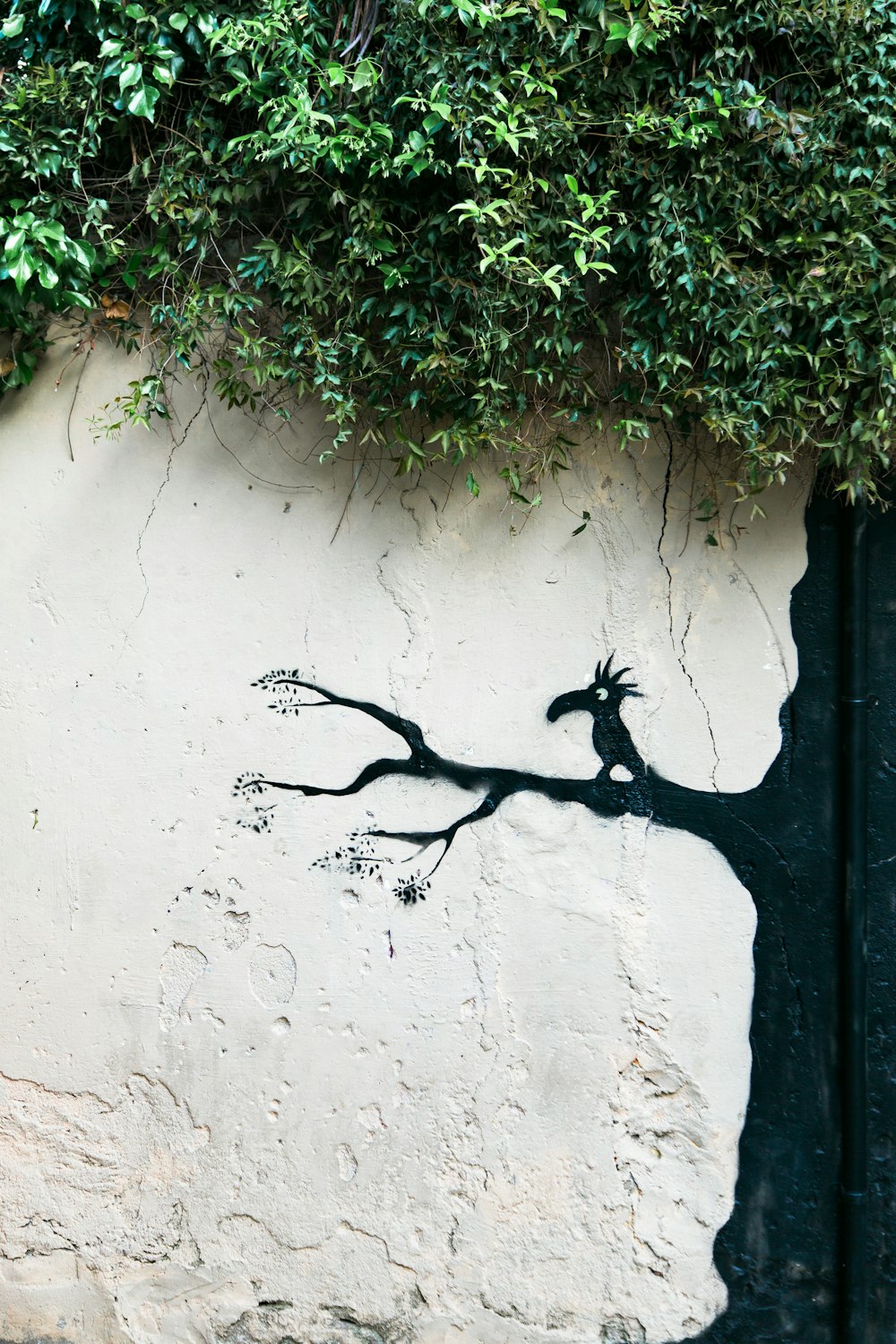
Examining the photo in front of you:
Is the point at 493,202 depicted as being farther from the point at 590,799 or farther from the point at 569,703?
the point at 590,799

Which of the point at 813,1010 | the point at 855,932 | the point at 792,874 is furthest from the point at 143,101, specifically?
the point at 813,1010

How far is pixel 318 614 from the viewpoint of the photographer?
236 centimetres

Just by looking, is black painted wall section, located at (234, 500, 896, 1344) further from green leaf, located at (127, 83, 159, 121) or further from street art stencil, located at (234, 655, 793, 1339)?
green leaf, located at (127, 83, 159, 121)

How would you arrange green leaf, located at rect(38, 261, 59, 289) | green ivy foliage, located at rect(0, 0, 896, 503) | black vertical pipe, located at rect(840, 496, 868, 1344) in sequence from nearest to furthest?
green ivy foliage, located at rect(0, 0, 896, 503) < green leaf, located at rect(38, 261, 59, 289) < black vertical pipe, located at rect(840, 496, 868, 1344)

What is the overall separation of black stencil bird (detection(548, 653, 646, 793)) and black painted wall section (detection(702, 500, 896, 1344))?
315 millimetres

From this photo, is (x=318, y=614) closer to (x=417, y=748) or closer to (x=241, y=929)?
(x=417, y=748)

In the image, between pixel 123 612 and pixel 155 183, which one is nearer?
pixel 155 183

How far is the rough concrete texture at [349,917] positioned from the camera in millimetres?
2273

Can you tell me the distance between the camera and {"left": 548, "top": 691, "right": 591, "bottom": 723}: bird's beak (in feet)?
7.64

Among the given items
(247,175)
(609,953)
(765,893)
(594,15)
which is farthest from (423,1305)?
(594,15)

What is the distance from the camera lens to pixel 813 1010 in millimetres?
2270

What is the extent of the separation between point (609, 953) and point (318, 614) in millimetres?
1261

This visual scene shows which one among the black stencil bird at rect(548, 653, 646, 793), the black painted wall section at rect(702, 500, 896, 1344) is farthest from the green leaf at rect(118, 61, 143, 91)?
the black painted wall section at rect(702, 500, 896, 1344)

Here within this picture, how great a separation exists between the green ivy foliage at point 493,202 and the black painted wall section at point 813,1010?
0.46 meters
